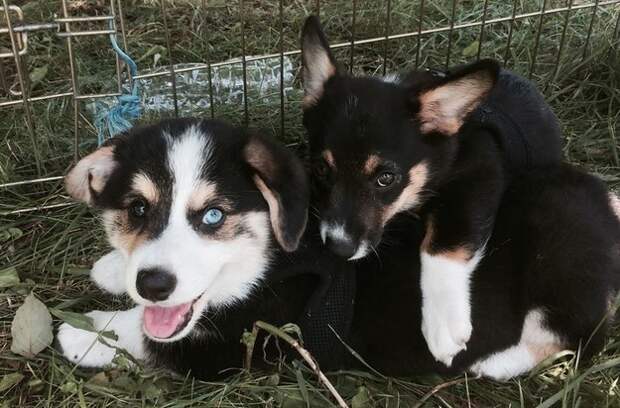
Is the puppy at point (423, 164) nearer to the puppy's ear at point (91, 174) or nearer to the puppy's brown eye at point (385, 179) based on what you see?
the puppy's brown eye at point (385, 179)

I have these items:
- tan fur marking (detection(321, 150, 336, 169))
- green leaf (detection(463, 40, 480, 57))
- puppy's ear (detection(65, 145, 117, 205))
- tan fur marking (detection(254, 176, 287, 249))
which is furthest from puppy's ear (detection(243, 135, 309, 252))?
green leaf (detection(463, 40, 480, 57))

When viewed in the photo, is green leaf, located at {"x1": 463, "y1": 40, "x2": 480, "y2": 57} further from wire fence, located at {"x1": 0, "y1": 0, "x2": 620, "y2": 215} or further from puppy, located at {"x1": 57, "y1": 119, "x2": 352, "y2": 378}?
puppy, located at {"x1": 57, "y1": 119, "x2": 352, "y2": 378}

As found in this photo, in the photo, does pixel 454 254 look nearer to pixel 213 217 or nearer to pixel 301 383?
pixel 301 383

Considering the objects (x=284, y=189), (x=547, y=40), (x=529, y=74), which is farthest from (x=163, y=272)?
(x=547, y=40)

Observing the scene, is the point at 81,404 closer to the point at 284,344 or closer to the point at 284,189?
the point at 284,344

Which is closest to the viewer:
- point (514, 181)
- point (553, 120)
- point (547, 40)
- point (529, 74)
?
point (514, 181)

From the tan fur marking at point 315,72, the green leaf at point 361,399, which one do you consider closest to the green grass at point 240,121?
the green leaf at point 361,399
